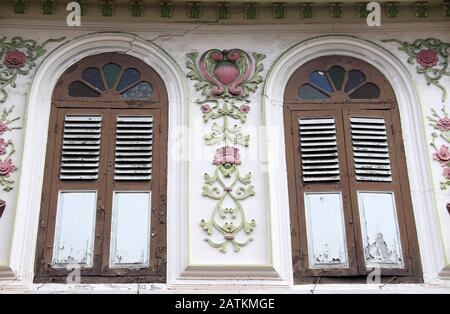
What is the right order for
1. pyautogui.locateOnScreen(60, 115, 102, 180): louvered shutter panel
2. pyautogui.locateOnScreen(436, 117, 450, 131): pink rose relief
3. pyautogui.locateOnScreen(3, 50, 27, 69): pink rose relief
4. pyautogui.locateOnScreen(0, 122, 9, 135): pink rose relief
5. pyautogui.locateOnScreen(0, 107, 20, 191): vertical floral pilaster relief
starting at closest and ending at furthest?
pyautogui.locateOnScreen(0, 107, 20, 191): vertical floral pilaster relief
pyautogui.locateOnScreen(60, 115, 102, 180): louvered shutter panel
pyautogui.locateOnScreen(0, 122, 9, 135): pink rose relief
pyautogui.locateOnScreen(436, 117, 450, 131): pink rose relief
pyautogui.locateOnScreen(3, 50, 27, 69): pink rose relief

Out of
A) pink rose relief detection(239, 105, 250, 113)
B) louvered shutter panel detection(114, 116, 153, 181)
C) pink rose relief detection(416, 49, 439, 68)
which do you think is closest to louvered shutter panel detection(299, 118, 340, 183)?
pink rose relief detection(239, 105, 250, 113)

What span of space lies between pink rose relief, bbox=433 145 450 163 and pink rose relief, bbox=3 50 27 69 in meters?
4.33

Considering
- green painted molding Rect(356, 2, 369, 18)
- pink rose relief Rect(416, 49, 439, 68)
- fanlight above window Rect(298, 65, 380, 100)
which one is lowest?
fanlight above window Rect(298, 65, 380, 100)

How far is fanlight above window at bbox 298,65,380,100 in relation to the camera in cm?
788

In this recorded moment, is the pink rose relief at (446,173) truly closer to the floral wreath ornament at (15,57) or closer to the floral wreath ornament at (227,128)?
the floral wreath ornament at (227,128)

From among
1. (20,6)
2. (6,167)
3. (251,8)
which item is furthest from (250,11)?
(6,167)

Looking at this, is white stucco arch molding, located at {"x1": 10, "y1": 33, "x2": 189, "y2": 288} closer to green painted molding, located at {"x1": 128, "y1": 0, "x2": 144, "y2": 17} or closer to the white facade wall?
the white facade wall

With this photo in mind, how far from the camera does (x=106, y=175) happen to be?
7.33m

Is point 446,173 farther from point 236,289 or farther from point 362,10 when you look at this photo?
point 236,289

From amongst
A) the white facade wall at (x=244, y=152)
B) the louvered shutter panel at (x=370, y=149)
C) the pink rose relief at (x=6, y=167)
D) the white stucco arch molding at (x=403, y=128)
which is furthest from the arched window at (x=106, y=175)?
the louvered shutter panel at (x=370, y=149)

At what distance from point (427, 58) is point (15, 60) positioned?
14.3 ft

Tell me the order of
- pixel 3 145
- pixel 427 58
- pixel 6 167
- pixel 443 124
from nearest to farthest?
pixel 6 167, pixel 3 145, pixel 443 124, pixel 427 58

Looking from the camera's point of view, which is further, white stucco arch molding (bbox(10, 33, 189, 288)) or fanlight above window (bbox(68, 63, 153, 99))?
fanlight above window (bbox(68, 63, 153, 99))
